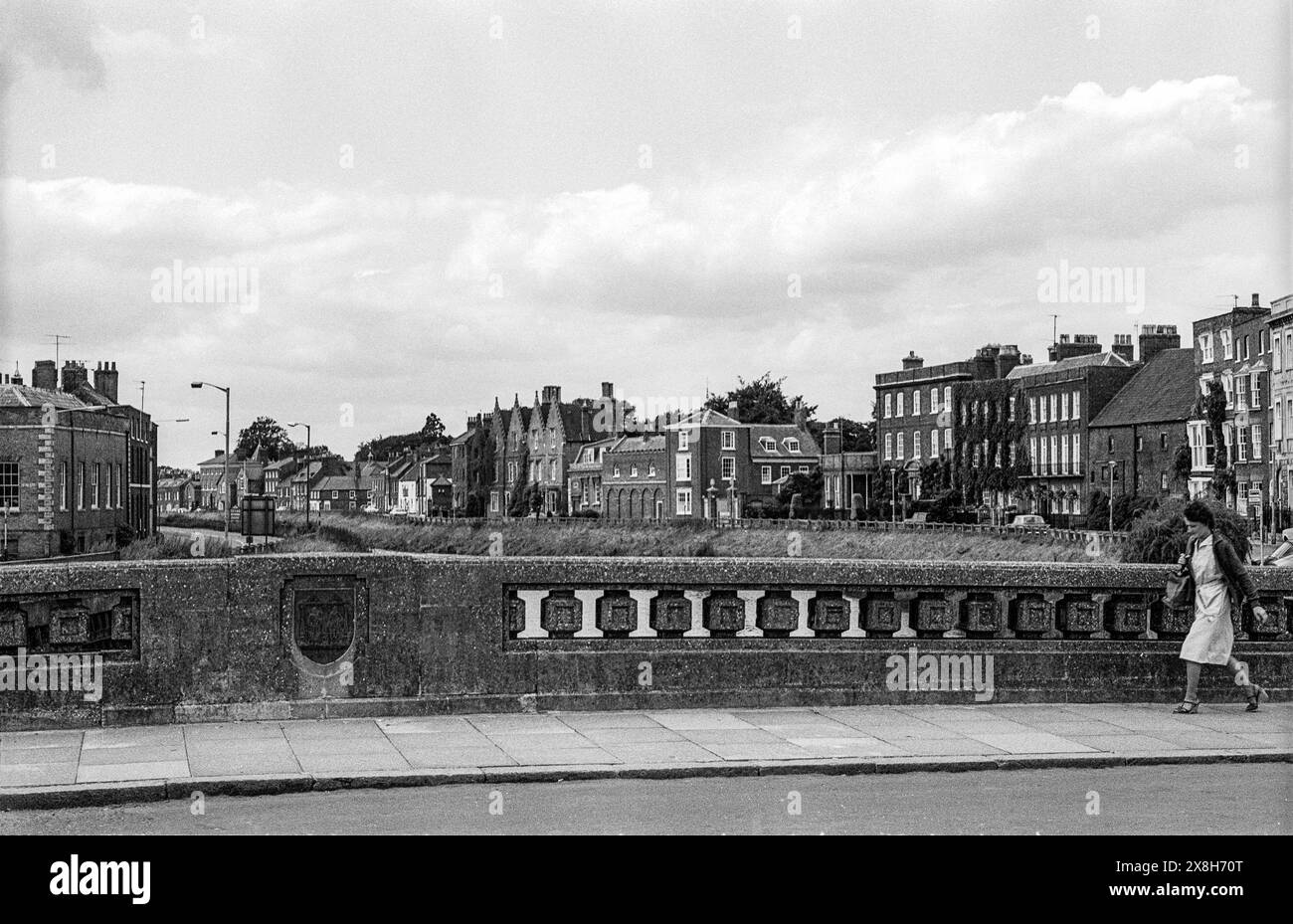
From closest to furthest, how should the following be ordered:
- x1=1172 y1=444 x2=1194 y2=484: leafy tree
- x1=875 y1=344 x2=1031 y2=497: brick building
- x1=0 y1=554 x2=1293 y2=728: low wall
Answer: x1=0 y1=554 x2=1293 y2=728: low wall
x1=1172 y1=444 x2=1194 y2=484: leafy tree
x1=875 y1=344 x2=1031 y2=497: brick building

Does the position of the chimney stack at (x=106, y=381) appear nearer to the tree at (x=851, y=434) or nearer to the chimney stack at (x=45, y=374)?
the chimney stack at (x=45, y=374)

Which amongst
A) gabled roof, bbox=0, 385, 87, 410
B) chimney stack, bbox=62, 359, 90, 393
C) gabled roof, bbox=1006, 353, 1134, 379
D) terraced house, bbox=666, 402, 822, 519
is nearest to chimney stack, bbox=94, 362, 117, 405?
chimney stack, bbox=62, 359, 90, 393

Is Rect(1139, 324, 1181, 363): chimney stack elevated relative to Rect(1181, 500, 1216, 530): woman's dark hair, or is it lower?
elevated

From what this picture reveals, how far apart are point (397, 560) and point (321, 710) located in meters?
1.22

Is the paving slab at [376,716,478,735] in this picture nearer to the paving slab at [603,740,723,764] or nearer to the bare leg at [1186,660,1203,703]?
the paving slab at [603,740,723,764]

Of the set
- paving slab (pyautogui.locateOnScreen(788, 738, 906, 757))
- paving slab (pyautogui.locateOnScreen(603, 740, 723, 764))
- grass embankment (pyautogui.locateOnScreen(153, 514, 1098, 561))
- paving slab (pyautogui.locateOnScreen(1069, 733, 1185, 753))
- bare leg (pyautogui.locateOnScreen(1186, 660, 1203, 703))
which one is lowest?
grass embankment (pyautogui.locateOnScreen(153, 514, 1098, 561))

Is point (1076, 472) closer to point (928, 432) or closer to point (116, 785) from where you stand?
point (928, 432)

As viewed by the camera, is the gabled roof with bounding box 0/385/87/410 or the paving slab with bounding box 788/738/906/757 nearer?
the paving slab with bounding box 788/738/906/757

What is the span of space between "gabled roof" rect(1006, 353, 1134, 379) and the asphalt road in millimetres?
88066

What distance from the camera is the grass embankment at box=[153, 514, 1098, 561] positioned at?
7550cm

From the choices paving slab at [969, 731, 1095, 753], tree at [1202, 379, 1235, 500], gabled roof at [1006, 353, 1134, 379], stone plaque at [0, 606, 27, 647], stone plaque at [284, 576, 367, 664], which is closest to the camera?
paving slab at [969, 731, 1095, 753]

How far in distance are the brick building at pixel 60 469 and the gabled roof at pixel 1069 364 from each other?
2274 inches
